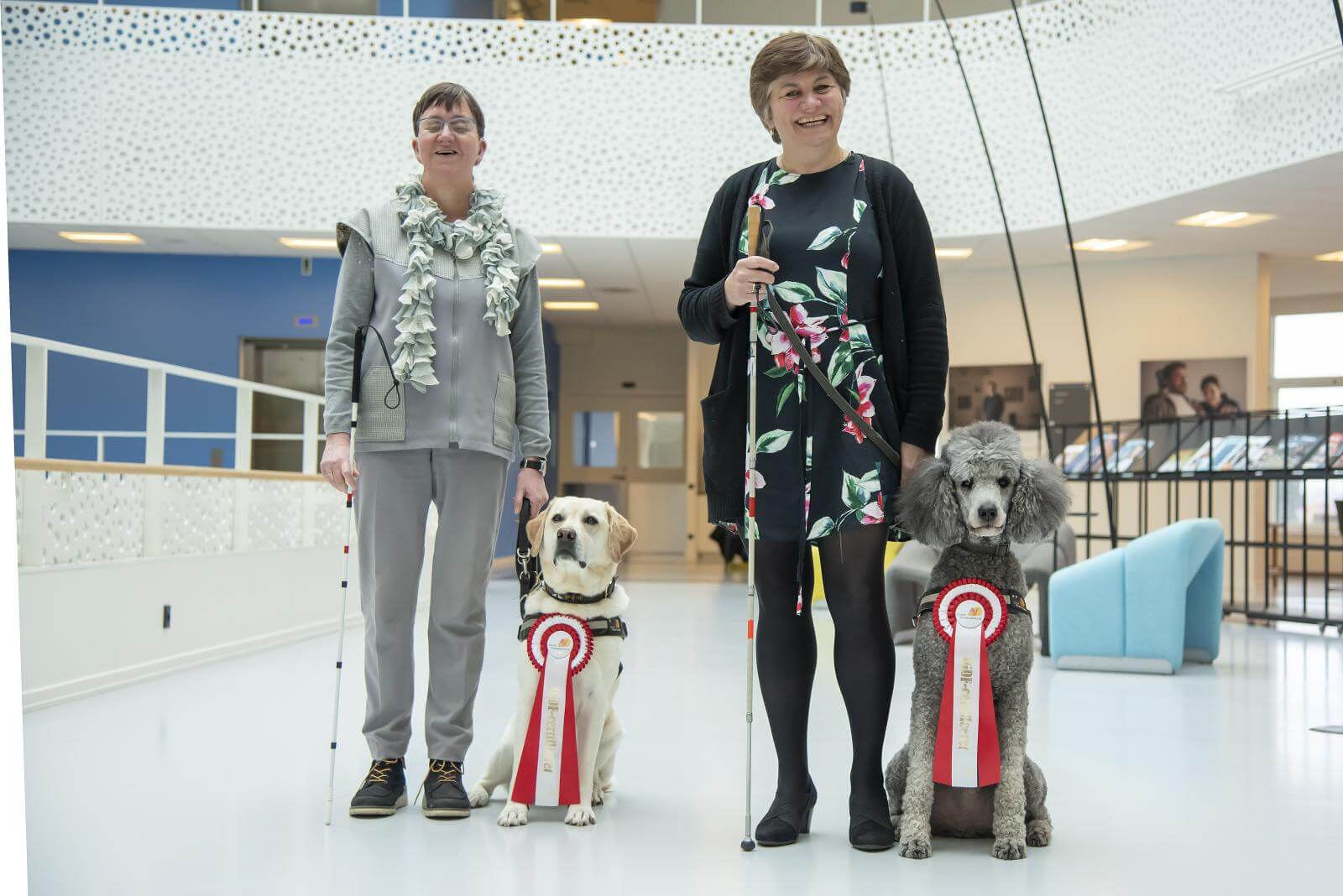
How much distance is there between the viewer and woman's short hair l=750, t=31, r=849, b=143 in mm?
2135

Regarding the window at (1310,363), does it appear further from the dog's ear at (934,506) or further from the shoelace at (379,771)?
the shoelace at (379,771)

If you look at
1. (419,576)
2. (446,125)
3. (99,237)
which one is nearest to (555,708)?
(419,576)

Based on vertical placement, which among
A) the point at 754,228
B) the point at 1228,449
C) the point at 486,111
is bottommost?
the point at 1228,449

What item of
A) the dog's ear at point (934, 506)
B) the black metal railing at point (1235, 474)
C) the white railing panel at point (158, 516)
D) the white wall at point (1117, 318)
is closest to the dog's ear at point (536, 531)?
the dog's ear at point (934, 506)

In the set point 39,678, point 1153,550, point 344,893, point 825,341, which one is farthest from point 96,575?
point 1153,550

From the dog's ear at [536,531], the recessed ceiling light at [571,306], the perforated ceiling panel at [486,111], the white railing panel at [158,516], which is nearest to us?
the dog's ear at [536,531]

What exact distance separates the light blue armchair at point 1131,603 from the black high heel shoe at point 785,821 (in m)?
3.24

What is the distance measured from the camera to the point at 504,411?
8.32 feet

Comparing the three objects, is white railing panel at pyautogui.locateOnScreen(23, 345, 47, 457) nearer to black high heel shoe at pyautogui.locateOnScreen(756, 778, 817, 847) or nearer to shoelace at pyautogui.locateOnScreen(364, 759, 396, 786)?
shoelace at pyautogui.locateOnScreen(364, 759, 396, 786)

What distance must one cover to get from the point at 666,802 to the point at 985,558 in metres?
0.99

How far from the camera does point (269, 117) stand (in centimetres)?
927

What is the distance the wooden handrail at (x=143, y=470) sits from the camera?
4.23 meters

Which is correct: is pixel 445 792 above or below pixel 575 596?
below

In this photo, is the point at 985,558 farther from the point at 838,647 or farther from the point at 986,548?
the point at 838,647
